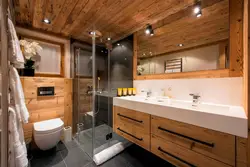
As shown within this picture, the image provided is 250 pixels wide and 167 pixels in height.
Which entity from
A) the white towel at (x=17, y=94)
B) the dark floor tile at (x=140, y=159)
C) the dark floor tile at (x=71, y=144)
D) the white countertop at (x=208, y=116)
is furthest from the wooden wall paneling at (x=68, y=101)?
the white countertop at (x=208, y=116)

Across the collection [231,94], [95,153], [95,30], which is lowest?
[95,153]

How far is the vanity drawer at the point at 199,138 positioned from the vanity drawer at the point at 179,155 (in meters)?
0.03

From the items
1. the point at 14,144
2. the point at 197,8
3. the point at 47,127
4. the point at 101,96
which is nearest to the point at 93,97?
the point at 101,96

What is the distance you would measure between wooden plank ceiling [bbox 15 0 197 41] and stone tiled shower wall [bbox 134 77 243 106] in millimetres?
983

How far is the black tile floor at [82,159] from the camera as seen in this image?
143 centimetres

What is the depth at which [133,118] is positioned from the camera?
1.30 m

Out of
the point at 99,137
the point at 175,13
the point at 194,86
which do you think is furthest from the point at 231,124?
the point at 99,137

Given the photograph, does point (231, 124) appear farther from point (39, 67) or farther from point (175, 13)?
point (39, 67)

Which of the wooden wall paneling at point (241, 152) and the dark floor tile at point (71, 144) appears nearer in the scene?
the wooden wall paneling at point (241, 152)

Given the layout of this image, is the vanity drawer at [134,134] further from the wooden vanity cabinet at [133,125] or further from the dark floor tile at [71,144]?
the dark floor tile at [71,144]

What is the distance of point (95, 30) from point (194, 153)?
6.80 ft

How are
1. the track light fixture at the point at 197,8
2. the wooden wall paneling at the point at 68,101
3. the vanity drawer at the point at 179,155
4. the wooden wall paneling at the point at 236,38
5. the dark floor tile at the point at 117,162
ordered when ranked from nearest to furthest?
the vanity drawer at the point at 179,155 < the wooden wall paneling at the point at 236,38 < the track light fixture at the point at 197,8 < the dark floor tile at the point at 117,162 < the wooden wall paneling at the point at 68,101

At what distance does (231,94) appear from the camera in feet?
3.58

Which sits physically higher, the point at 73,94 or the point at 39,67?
the point at 39,67
